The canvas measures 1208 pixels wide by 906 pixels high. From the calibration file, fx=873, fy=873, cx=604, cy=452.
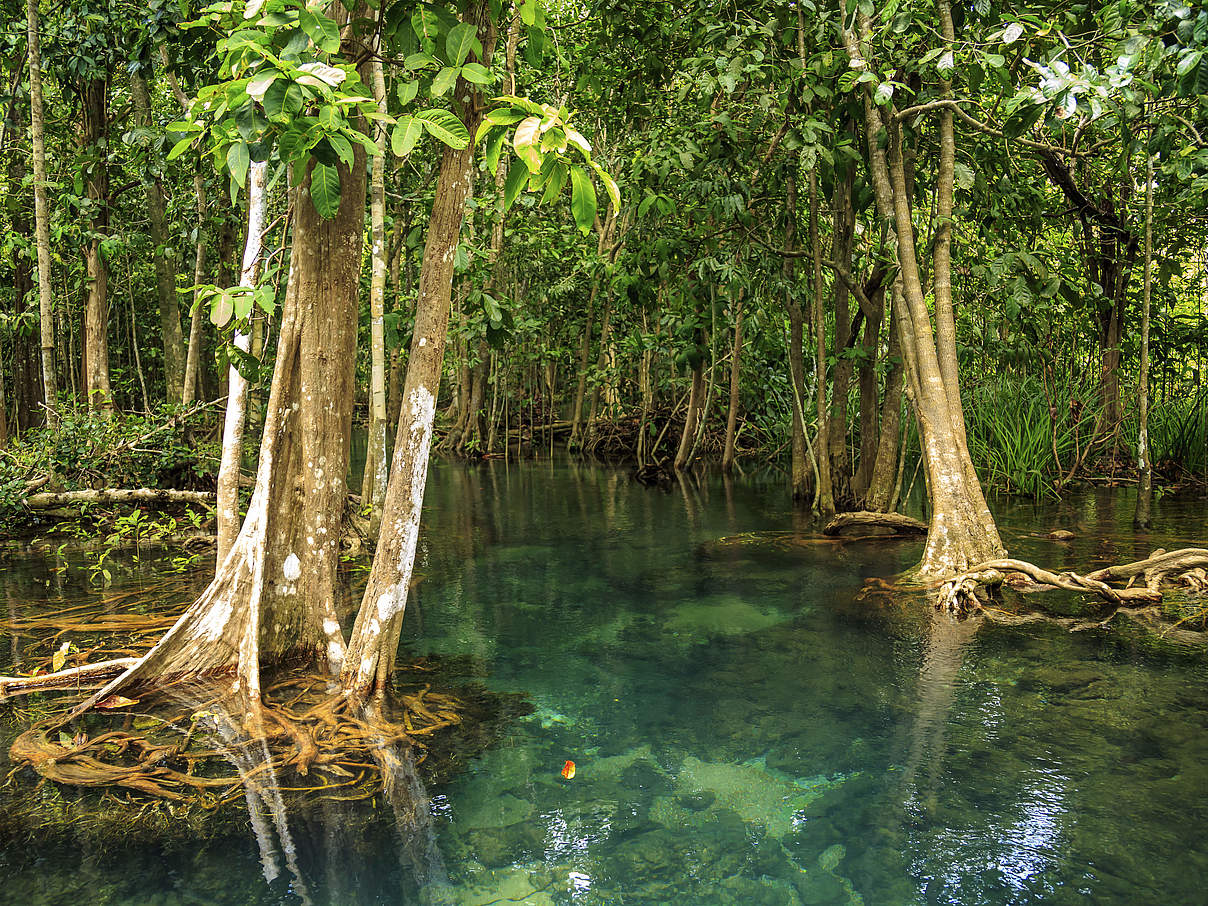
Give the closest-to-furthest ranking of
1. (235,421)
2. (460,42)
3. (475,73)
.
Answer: (475,73)
(460,42)
(235,421)

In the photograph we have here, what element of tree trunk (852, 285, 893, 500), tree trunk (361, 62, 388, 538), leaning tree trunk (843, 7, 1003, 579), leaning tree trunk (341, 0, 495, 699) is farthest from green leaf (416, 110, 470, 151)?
tree trunk (852, 285, 893, 500)

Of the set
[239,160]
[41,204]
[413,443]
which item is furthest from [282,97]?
[41,204]

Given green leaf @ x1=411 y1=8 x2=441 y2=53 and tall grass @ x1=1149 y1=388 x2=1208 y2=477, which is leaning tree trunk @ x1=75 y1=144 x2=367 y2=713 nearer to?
green leaf @ x1=411 y1=8 x2=441 y2=53

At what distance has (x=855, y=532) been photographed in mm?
8359

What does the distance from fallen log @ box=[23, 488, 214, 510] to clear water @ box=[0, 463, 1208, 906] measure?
1.57 meters

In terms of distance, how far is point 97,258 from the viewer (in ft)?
30.3

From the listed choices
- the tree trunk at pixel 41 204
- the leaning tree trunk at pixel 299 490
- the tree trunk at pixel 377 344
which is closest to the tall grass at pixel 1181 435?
the tree trunk at pixel 377 344

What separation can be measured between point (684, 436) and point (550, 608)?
8.37 metres

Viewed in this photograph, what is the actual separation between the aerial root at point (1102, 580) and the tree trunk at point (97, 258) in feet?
26.0

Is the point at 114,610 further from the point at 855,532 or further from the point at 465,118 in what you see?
the point at 855,532

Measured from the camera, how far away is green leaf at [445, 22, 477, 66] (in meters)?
3.18

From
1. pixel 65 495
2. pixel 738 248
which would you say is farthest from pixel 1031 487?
pixel 65 495

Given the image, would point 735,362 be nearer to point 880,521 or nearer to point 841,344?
point 841,344

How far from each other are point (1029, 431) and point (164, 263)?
10.1 metres
